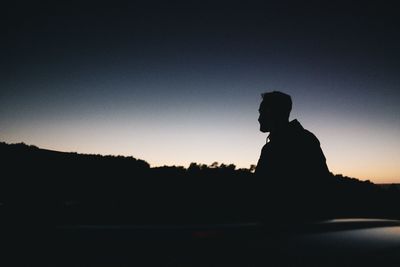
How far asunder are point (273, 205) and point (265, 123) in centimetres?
182

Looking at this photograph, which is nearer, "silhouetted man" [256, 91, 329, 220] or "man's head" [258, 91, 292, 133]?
"silhouetted man" [256, 91, 329, 220]

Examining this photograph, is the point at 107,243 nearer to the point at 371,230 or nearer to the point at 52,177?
the point at 371,230

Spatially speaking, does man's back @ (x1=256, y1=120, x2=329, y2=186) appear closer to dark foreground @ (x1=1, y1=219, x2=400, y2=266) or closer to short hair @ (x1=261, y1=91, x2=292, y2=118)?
short hair @ (x1=261, y1=91, x2=292, y2=118)

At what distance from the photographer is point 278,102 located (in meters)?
4.99

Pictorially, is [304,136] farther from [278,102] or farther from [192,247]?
[192,247]

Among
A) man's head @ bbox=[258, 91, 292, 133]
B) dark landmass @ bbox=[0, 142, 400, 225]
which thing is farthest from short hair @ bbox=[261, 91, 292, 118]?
dark landmass @ bbox=[0, 142, 400, 225]

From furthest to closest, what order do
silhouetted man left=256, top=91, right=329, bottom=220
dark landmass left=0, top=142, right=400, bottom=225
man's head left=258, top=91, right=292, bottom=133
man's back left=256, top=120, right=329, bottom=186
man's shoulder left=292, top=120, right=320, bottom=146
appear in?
1. man's head left=258, top=91, right=292, bottom=133
2. man's shoulder left=292, top=120, right=320, bottom=146
3. man's back left=256, top=120, right=329, bottom=186
4. silhouetted man left=256, top=91, right=329, bottom=220
5. dark landmass left=0, top=142, right=400, bottom=225

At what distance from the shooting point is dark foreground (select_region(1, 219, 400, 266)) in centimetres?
148

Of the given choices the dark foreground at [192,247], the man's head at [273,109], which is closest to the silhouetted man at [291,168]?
the man's head at [273,109]

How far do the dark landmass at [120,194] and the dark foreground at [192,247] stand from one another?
477 millimetres

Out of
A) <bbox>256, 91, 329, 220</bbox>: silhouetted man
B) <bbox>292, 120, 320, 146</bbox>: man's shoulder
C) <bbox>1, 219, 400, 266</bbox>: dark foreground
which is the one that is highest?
<bbox>292, 120, 320, 146</bbox>: man's shoulder

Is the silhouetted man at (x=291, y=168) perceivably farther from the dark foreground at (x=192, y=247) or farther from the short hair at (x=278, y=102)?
the dark foreground at (x=192, y=247)

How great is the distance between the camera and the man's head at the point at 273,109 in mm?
4859

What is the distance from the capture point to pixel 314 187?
12.3 feet
